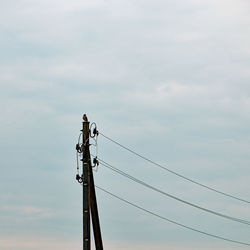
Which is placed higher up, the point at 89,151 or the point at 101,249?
the point at 89,151

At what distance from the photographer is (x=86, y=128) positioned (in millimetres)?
27281

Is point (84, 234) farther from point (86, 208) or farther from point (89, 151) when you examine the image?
point (89, 151)

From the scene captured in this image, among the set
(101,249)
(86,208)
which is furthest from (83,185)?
(101,249)

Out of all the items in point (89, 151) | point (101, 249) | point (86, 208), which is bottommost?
point (101, 249)

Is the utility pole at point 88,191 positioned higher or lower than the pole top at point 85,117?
lower

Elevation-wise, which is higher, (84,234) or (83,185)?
(83,185)

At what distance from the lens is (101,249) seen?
2655cm

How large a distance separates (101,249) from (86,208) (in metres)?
2.04

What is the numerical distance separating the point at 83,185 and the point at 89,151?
162cm

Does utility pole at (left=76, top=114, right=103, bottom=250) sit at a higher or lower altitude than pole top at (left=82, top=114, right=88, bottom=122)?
lower

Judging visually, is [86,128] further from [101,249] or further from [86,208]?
[101,249]

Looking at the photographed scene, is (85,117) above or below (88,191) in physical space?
above

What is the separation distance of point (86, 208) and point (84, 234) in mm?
1217

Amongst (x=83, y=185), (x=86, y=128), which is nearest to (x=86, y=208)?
(x=83, y=185)
